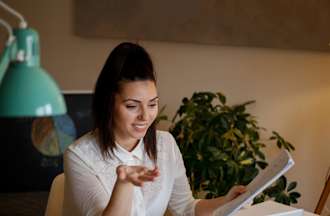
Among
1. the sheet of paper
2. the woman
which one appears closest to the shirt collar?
the woman

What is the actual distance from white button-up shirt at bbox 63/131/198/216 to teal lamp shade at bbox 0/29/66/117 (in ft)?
2.33

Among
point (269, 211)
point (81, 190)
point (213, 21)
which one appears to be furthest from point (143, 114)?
point (213, 21)

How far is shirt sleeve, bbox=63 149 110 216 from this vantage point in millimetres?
1278

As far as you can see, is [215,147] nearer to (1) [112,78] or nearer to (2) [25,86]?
(1) [112,78]

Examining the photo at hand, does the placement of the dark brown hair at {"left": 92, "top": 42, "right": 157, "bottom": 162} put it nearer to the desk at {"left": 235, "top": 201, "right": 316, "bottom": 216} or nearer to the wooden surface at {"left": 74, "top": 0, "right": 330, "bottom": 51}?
the desk at {"left": 235, "top": 201, "right": 316, "bottom": 216}

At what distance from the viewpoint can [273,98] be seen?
9.42 ft

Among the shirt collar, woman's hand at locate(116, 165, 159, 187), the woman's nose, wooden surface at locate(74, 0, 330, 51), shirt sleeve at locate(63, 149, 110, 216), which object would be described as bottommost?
shirt sleeve at locate(63, 149, 110, 216)

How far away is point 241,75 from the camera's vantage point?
2.76 metres

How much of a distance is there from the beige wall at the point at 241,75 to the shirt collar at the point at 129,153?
0.92 m

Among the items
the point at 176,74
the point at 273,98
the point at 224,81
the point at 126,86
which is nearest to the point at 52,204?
the point at 126,86

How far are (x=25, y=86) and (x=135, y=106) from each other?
2.58ft

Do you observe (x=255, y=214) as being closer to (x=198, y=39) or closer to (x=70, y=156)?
(x=70, y=156)

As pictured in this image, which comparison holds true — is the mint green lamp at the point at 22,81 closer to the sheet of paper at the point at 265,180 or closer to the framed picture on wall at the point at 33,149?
the sheet of paper at the point at 265,180

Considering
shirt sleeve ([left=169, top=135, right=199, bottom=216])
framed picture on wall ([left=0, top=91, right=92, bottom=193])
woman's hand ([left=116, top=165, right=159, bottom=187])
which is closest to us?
woman's hand ([left=116, top=165, right=159, bottom=187])
